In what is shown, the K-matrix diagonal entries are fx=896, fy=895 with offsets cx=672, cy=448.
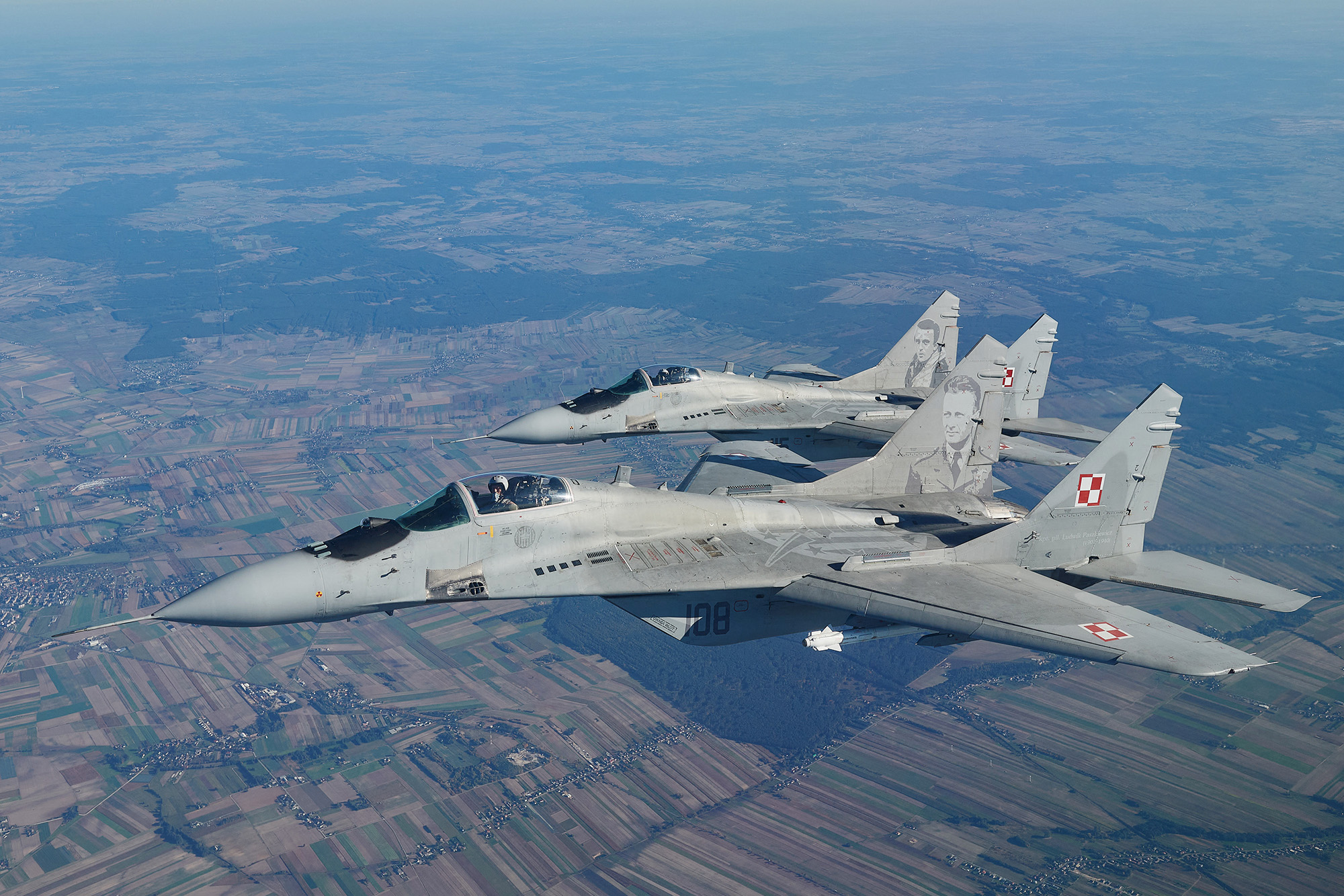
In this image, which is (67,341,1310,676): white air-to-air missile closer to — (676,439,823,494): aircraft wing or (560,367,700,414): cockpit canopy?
(676,439,823,494): aircraft wing

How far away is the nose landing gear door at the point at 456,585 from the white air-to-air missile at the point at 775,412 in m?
13.4

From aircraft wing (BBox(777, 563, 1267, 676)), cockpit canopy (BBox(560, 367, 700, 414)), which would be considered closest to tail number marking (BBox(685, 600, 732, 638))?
aircraft wing (BBox(777, 563, 1267, 676))

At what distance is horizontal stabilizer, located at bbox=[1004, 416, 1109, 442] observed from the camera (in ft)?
110

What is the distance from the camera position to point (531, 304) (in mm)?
149625

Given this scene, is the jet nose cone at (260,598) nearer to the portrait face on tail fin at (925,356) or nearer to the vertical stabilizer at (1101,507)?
the vertical stabilizer at (1101,507)

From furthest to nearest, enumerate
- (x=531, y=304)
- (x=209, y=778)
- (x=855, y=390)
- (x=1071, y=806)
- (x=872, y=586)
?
(x=531, y=304), (x=209, y=778), (x=1071, y=806), (x=855, y=390), (x=872, y=586)

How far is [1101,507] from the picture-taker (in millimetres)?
21719

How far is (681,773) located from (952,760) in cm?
1551

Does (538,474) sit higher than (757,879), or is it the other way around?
Result: (538,474)

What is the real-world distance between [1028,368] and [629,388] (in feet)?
51.6

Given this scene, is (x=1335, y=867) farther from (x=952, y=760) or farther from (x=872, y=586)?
(x=872, y=586)

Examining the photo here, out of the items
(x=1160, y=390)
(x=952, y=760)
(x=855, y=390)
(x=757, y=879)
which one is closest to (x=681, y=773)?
(x=757, y=879)

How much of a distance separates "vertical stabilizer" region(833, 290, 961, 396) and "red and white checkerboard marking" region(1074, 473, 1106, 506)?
16978mm

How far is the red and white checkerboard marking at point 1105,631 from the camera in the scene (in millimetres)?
18344
